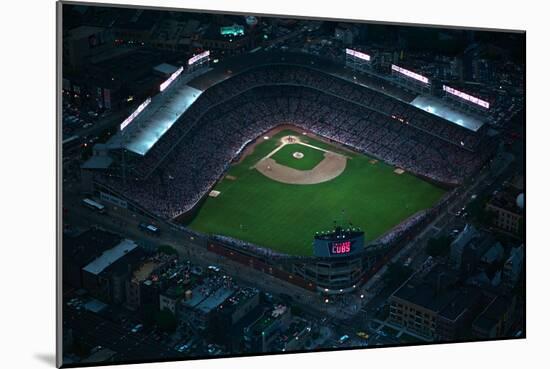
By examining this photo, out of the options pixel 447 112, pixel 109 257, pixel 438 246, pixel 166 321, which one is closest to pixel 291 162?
pixel 447 112

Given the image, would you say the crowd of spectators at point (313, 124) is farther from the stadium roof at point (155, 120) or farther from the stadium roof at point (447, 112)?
the stadium roof at point (155, 120)

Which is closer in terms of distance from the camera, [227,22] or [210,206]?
[227,22]

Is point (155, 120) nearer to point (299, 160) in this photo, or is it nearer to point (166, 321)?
point (299, 160)

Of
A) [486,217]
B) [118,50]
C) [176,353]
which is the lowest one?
[176,353]

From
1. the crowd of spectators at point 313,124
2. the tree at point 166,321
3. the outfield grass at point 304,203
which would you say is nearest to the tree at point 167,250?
the outfield grass at point 304,203

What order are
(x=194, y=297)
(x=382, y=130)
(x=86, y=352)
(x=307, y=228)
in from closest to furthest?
(x=86, y=352), (x=194, y=297), (x=307, y=228), (x=382, y=130)

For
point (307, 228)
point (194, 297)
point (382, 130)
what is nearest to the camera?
point (194, 297)

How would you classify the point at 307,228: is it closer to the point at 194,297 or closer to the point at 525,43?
the point at 194,297

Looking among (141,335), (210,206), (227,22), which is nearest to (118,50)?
(227,22)
